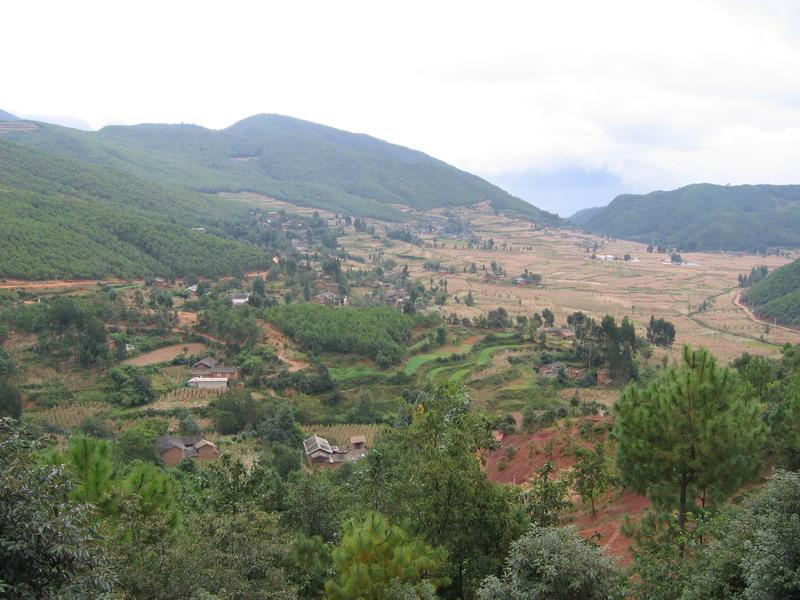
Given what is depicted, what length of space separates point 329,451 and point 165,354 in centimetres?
1689

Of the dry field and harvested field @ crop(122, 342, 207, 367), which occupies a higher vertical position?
the dry field

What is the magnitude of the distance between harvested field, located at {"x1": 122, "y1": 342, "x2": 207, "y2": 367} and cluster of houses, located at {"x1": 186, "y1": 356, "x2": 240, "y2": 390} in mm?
2059

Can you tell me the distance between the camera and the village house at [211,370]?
37.1 metres

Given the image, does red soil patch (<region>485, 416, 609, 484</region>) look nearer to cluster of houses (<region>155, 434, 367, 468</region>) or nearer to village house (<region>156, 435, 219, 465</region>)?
cluster of houses (<region>155, 434, 367, 468</region>)

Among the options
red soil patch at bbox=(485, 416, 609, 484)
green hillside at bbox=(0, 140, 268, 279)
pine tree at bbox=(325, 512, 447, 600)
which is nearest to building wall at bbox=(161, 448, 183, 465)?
red soil patch at bbox=(485, 416, 609, 484)

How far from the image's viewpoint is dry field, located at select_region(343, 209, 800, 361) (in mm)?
57188

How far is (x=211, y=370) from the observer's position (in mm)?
37500

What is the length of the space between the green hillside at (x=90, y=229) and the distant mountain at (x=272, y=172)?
42.2 metres

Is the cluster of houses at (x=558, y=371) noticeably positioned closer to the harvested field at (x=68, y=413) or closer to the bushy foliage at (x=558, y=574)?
the harvested field at (x=68, y=413)

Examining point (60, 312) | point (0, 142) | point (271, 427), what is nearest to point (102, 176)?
point (0, 142)

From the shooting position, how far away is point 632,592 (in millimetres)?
7438

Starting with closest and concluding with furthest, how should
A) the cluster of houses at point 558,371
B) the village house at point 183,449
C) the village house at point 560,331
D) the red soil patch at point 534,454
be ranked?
the red soil patch at point 534,454
the village house at point 183,449
the cluster of houses at point 558,371
the village house at point 560,331

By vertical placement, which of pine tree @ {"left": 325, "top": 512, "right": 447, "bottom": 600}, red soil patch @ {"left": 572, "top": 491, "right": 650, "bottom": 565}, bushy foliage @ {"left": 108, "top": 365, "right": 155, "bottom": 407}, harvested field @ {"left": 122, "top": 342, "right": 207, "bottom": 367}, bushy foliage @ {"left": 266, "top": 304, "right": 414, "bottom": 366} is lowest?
bushy foliage @ {"left": 108, "top": 365, "right": 155, "bottom": 407}

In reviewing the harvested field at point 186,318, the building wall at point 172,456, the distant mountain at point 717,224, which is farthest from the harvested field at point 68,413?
the distant mountain at point 717,224
